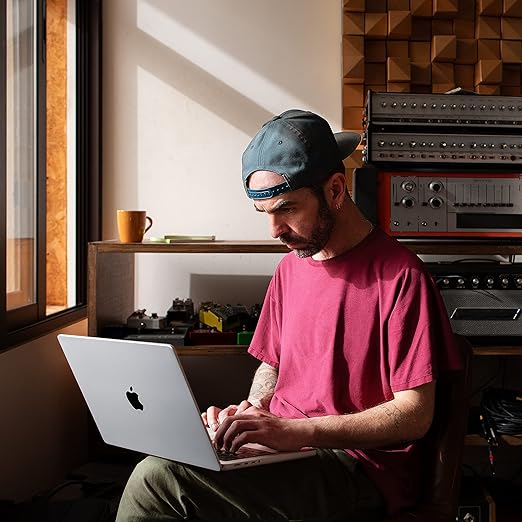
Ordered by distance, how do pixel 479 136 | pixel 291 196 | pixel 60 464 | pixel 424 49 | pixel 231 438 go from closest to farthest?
pixel 231 438, pixel 291 196, pixel 479 136, pixel 60 464, pixel 424 49

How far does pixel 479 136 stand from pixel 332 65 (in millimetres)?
810

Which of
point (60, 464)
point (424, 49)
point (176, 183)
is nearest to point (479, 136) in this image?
point (424, 49)

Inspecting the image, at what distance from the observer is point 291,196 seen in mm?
1755

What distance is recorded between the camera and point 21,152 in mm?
2607

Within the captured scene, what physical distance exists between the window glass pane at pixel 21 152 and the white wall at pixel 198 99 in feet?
1.45

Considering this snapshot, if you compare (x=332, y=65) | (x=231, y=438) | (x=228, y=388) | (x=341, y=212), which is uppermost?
(x=332, y=65)

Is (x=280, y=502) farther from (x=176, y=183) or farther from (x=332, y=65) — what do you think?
(x=332, y=65)

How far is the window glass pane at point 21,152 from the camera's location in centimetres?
250

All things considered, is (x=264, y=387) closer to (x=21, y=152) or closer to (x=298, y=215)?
(x=298, y=215)

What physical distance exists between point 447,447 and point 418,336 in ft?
0.80

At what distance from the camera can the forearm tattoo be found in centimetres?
Result: 160

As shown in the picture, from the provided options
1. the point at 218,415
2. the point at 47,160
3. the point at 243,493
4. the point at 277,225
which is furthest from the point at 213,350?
the point at 47,160

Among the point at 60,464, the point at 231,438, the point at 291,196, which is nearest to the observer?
the point at 231,438

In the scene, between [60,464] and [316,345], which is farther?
[60,464]
